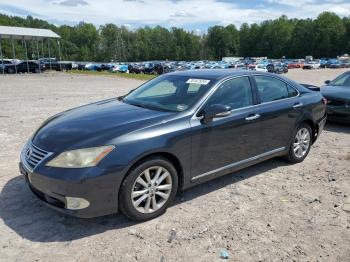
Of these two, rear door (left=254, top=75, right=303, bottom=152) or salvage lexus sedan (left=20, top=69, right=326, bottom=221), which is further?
rear door (left=254, top=75, right=303, bottom=152)

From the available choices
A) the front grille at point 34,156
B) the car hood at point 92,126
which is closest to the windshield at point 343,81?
the car hood at point 92,126

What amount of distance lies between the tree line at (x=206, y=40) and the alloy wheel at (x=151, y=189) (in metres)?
129

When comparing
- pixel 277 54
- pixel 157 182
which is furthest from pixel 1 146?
pixel 277 54

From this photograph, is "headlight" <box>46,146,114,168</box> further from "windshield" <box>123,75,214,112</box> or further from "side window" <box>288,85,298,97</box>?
"side window" <box>288,85,298,97</box>

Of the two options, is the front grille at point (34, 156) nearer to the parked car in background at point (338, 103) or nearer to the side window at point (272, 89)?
the side window at point (272, 89)

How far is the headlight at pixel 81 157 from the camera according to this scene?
362cm

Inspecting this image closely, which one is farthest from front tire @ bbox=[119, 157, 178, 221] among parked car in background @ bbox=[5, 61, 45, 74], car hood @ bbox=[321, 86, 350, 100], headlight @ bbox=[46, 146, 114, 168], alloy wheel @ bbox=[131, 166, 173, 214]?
parked car in background @ bbox=[5, 61, 45, 74]

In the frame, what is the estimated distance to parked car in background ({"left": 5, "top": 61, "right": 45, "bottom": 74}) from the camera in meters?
41.3

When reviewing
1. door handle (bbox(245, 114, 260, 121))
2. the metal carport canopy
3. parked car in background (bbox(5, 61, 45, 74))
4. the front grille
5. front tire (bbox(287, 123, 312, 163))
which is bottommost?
parked car in background (bbox(5, 61, 45, 74))

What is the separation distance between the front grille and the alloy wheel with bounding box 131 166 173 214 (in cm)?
101

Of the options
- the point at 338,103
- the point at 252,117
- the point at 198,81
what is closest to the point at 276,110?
the point at 252,117

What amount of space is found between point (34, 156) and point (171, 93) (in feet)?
6.65

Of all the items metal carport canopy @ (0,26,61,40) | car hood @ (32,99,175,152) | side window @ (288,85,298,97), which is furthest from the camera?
metal carport canopy @ (0,26,61,40)

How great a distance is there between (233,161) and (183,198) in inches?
33.7
